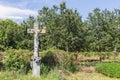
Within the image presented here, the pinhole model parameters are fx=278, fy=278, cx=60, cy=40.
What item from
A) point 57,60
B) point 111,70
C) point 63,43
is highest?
A: point 63,43

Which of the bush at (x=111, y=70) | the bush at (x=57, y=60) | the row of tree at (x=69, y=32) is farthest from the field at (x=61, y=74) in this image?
the row of tree at (x=69, y=32)

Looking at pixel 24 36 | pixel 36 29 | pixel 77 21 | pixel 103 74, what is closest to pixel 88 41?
pixel 77 21

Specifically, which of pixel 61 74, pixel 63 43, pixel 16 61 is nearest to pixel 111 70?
pixel 61 74

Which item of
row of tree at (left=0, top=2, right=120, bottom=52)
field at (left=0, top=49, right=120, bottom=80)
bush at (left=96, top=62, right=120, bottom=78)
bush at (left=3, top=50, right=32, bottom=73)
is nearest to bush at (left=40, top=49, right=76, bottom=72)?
field at (left=0, top=49, right=120, bottom=80)

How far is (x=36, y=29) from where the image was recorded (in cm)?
1520

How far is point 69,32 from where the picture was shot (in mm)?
31703

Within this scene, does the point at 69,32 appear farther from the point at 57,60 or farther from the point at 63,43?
the point at 57,60

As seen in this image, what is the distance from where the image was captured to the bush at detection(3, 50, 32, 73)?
50.0ft

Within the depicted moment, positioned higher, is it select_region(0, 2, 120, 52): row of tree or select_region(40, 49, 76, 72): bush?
select_region(0, 2, 120, 52): row of tree

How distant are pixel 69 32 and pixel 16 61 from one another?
16.9m

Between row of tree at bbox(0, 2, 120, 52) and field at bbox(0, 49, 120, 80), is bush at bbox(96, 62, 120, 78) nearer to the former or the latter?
field at bbox(0, 49, 120, 80)

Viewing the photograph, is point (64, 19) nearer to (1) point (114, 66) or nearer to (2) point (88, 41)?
(2) point (88, 41)

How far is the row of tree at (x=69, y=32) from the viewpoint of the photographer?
31531mm

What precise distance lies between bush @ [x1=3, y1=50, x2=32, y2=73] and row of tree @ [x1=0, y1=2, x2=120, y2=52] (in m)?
15.6
